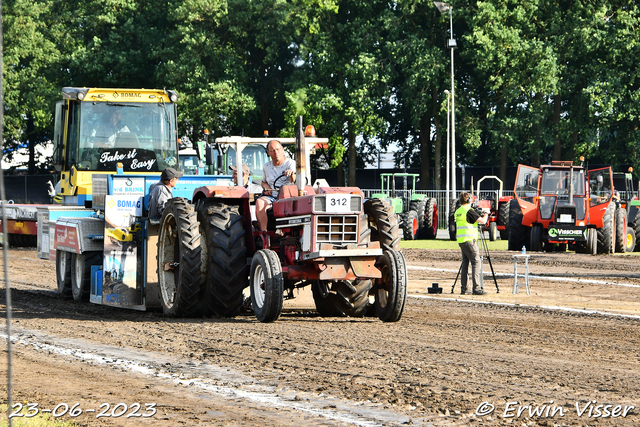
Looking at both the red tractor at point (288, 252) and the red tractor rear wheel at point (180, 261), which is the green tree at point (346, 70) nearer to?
the red tractor rear wheel at point (180, 261)

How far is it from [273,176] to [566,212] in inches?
583

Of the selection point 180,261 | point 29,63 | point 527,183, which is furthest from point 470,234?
point 29,63

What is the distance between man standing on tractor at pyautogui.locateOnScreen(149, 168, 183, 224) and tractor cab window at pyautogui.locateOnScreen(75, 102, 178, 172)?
17.9 feet

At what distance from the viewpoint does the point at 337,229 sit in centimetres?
990

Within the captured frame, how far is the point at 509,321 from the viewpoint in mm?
11375

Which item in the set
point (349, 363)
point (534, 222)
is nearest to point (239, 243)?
point (349, 363)

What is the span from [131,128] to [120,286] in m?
6.26

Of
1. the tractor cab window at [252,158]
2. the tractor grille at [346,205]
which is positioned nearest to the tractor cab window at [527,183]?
the tractor cab window at [252,158]

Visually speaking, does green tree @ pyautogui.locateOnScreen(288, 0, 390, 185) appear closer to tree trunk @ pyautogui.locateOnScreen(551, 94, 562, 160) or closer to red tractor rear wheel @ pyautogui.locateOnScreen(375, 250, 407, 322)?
tree trunk @ pyautogui.locateOnScreen(551, 94, 562, 160)

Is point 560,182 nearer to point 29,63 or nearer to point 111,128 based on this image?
point 111,128

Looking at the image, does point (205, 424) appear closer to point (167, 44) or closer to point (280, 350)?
point (280, 350)

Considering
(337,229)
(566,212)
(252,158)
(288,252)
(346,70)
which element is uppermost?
(346,70)

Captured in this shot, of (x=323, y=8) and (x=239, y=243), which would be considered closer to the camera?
(x=239, y=243)

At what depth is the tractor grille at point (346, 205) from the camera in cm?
971
